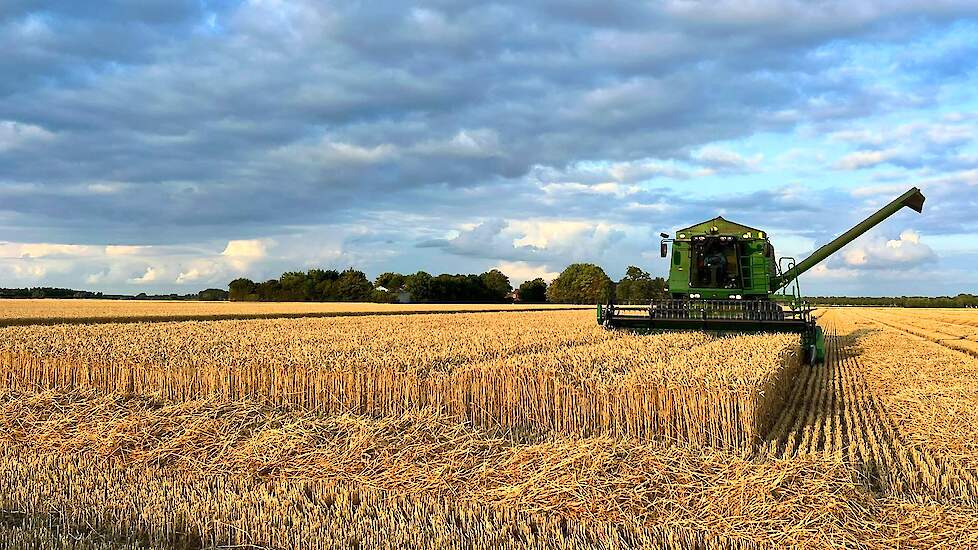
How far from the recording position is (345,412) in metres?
7.78

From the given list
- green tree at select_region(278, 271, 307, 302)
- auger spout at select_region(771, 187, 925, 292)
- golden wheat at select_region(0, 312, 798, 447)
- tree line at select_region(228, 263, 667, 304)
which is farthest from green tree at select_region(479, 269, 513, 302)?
golden wheat at select_region(0, 312, 798, 447)

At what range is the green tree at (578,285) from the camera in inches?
3723

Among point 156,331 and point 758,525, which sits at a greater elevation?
point 156,331

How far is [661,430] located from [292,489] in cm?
335

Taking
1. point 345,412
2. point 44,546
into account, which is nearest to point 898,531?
point 345,412

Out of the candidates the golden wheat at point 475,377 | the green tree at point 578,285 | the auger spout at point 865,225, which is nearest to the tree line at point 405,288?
the green tree at point 578,285

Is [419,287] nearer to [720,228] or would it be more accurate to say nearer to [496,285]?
[496,285]

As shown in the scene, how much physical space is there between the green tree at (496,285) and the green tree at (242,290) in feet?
87.7

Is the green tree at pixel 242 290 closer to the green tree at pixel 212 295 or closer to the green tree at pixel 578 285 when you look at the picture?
the green tree at pixel 212 295

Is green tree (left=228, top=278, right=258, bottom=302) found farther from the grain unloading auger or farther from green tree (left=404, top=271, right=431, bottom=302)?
the grain unloading auger

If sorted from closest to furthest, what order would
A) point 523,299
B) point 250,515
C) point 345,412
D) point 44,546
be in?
point 44,546, point 250,515, point 345,412, point 523,299

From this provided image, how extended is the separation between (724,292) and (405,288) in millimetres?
67077

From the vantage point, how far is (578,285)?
3829 inches

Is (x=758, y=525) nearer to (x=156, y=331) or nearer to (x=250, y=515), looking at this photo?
(x=250, y=515)
